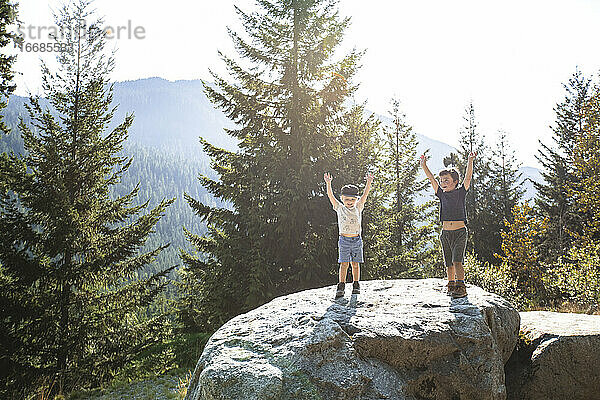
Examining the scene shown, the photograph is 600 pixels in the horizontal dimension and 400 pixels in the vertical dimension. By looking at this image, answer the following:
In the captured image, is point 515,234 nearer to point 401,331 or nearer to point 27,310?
point 401,331

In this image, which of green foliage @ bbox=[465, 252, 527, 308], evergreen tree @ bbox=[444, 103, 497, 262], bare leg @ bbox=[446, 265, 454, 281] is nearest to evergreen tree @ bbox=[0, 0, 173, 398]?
bare leg @ bbox=[446, 265, 454, 281]

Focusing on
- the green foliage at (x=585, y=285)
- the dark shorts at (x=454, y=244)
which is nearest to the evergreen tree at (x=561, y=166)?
the green foliage at (x=585, y=285)

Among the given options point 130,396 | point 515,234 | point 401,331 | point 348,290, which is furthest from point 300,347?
point 515,234

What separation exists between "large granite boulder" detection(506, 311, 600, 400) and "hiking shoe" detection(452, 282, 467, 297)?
1.34 metres

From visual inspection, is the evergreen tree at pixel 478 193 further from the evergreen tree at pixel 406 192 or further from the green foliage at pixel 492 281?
the green foliage at pixel 492 281

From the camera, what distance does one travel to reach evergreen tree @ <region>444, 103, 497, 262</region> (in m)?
28.4

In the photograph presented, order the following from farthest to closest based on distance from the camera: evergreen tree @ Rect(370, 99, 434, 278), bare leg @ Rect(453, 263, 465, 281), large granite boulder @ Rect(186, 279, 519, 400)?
evergreen tree @ Rect(370, 99, 434, 278), bare leg @ Rect(453, 263, 465, 281), large granite boulder @ Rect(186, 279, 519, 400)

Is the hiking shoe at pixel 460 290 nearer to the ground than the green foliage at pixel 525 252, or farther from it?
farther from it

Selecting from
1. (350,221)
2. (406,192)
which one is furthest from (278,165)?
(406,192)

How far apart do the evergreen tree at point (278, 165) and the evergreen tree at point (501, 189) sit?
1837 centimetres

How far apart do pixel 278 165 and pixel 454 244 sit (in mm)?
7013

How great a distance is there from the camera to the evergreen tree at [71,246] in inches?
424

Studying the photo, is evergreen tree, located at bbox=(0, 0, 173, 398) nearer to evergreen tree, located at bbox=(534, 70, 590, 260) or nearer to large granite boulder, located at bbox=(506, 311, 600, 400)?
large granite boulder, located at bbox=(506, 311, 600, 400)

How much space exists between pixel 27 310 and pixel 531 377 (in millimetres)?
11801
